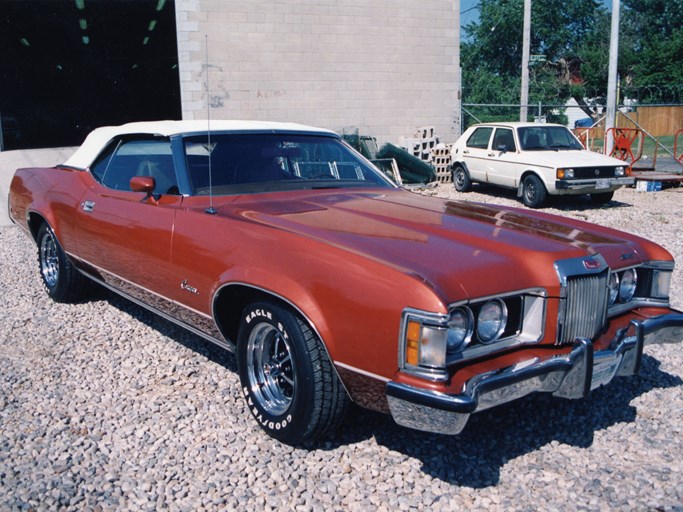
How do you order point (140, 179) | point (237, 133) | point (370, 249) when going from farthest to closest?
point (237, 133) < point (140, 179) < point (370, 249)

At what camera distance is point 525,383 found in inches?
111

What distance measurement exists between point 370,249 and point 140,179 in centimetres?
169

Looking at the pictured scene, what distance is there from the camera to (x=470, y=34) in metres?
45.2

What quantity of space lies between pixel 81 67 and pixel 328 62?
16.9 m

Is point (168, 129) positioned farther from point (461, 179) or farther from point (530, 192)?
point (461, 179)

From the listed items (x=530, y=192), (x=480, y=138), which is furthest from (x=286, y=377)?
(x=480, y=138)

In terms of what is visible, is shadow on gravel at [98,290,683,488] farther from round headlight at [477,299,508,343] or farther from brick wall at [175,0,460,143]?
brick wall at [175,0,460,143]

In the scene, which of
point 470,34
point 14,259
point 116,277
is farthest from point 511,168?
point 470,34

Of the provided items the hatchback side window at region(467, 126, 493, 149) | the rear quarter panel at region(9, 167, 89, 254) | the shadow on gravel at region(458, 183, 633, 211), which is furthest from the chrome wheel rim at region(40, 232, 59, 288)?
the hatchback side window at region(467, 126, 493, 149)

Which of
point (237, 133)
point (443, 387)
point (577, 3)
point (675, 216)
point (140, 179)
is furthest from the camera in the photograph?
point (577, 3)

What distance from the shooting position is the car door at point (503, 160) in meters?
12.5

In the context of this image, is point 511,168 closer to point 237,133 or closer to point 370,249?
point 237,133

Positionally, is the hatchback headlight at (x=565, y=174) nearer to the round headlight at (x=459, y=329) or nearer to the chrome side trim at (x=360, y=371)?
the round headlight at (x=459, y=329)

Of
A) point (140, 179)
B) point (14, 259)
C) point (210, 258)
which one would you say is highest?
point (140, 179)
